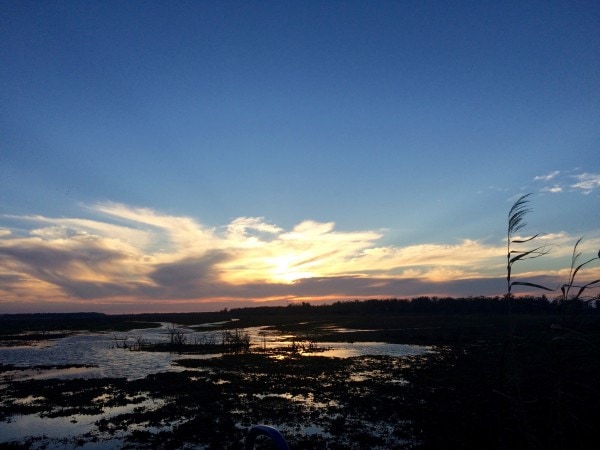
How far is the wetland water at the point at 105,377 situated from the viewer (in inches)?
707

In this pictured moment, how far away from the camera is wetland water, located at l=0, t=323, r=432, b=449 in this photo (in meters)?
18.0

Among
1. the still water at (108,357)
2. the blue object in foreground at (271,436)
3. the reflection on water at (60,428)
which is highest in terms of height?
the blue object in foreground at (271,436)

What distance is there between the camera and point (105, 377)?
104ft

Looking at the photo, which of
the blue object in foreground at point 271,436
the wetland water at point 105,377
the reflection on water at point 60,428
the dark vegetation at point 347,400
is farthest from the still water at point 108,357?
the blue object in foreground at point 271,436

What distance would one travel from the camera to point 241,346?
52.5 metres

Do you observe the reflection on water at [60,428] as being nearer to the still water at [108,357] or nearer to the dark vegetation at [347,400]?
the dark vegetation at [347,400]

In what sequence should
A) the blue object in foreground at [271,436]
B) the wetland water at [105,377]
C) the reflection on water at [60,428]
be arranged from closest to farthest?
the blue object in foreground at [271,436], the reflection on water at [60,428], the wetland water at [105,377]

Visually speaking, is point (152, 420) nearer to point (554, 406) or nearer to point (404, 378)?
point (404, 378)

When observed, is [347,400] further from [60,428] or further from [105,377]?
[105,377]

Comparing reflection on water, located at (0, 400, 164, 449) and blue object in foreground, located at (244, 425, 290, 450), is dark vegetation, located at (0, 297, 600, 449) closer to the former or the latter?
reflection on water, located at (0, 400, 164, 449)

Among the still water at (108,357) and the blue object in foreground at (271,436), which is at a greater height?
the blue object in foreground at (271,436)

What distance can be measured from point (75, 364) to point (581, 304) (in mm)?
44802

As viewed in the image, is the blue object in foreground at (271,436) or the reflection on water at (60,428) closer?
the blue object in foreground at (271,436)

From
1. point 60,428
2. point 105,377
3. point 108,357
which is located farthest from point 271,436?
point 108,357
